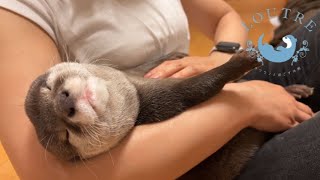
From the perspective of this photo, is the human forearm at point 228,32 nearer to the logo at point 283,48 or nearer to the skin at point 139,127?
the logo at point 283,48

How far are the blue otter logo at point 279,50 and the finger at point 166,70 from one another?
10.1 inches

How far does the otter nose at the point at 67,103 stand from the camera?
0.83 metres

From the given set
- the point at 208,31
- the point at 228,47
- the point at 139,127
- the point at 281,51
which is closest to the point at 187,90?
the point at 139,127

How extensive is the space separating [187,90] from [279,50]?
0.24 m

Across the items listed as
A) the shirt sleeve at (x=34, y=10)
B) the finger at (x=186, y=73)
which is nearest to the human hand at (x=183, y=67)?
the finger at (x=186, y=73)

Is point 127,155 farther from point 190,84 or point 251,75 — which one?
point 251,75

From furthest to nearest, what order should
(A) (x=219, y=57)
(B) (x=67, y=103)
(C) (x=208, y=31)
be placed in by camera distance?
1. (C) (x=208, y=31)
2. (A) (x=219, y=57)
3. (B) (x=67, y=103)

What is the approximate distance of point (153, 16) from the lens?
1.15m

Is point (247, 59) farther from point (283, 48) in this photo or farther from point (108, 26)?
point (108, 26)

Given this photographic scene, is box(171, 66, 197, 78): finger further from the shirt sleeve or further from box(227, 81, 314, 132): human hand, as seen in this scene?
the shirt sleeve

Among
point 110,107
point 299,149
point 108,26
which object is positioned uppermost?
point 108,26

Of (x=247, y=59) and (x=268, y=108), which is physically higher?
(x=247, y=59)

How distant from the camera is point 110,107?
945 millimetres

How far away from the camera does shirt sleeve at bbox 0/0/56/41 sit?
0.95 meters
